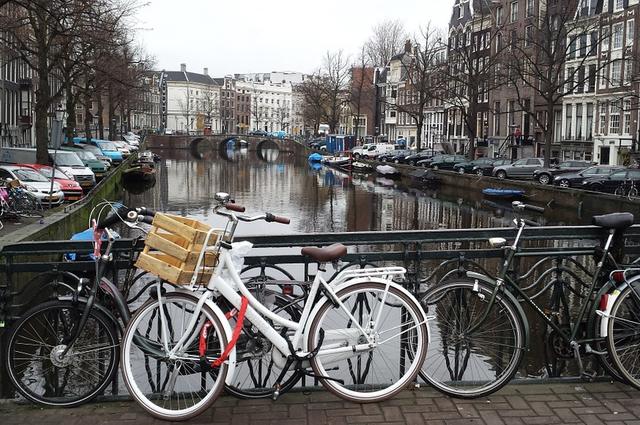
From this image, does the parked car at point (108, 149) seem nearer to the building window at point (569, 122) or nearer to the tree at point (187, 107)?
the building window at point (569, 122)

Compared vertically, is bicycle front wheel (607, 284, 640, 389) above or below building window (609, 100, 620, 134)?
below

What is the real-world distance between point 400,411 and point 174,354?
1.41 m

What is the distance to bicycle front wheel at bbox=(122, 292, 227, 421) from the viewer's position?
406 cm

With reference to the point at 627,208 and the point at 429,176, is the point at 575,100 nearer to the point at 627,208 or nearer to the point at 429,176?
the point at 429,176

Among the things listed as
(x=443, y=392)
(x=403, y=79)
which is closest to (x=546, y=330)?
(x=443, y=392)

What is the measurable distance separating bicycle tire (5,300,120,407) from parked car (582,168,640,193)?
31.4m

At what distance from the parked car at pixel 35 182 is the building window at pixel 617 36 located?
40.8 m

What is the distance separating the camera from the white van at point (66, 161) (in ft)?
96.5

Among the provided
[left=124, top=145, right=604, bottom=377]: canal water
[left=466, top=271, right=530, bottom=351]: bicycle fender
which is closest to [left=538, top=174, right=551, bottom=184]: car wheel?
[left=124, top=145, right=604, bottom=377]: canal water

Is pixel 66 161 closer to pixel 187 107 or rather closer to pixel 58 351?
pixel 58 351

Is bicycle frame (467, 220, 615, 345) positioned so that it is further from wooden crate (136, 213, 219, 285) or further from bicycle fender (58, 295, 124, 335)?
bicycle fender (58, 295, 124, 335)

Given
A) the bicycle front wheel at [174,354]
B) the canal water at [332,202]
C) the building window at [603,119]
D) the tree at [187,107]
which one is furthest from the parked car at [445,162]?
the tree at [187,107]

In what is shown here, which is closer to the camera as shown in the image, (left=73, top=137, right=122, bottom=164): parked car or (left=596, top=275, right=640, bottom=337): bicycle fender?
(left=596, top=275, right=640, bottom=337): bicycle fender

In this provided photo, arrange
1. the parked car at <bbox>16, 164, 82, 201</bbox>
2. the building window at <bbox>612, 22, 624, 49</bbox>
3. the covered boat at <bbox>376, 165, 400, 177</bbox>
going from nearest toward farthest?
the parked car at <bbox>16, 164, 82, 201</bbox> → the building window at <bbox>612, 22, 624, 49</bbox> → the covered boat at <bbox>376, 165, 400, 177</bbox>
